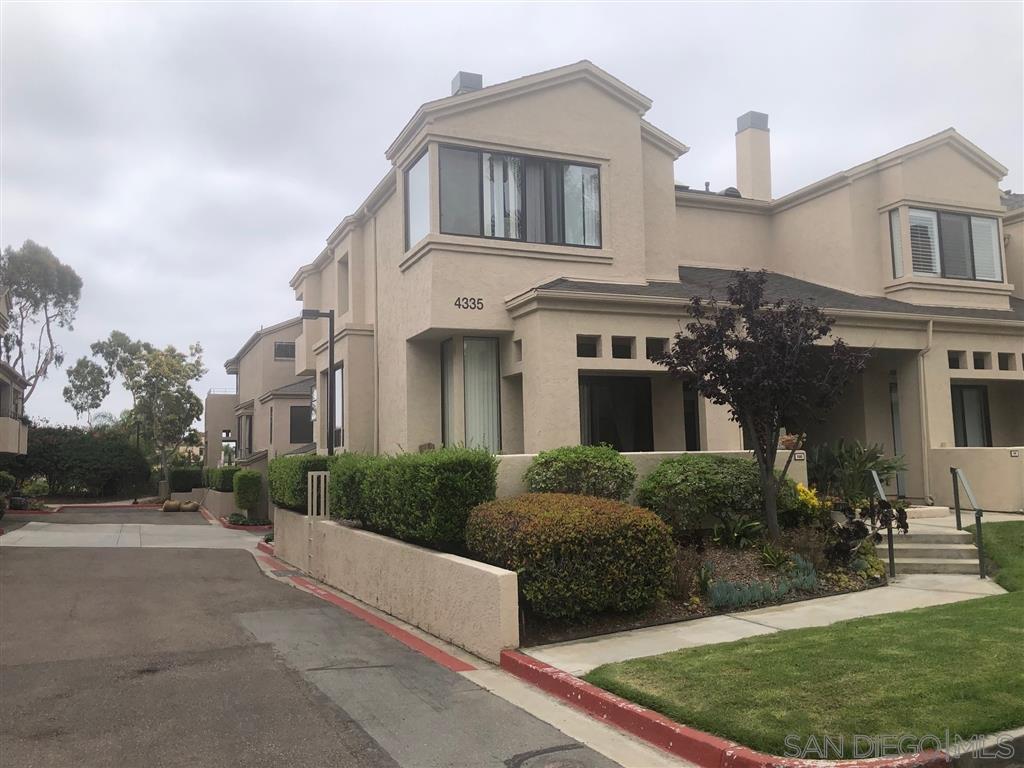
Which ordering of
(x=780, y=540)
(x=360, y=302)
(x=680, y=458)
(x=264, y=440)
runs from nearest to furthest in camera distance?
1. (x=780, y=540)
2. (x=680, y=458)
3. (x=360, y=302)
4. (x=264, y=440)

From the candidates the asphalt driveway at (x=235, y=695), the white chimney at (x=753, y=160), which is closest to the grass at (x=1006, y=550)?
the asphalt driveway at (x=235, y=695)

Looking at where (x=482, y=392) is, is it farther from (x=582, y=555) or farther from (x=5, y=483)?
(x=5, y=483)

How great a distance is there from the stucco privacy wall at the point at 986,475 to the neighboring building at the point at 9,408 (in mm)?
27816

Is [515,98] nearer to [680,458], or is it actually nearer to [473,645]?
[680,458]

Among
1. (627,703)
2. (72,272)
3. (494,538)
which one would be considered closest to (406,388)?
(494,538)

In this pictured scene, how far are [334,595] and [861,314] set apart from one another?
1152cm

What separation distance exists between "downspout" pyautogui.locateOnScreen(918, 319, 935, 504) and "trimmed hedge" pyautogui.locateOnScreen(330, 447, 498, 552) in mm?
10695

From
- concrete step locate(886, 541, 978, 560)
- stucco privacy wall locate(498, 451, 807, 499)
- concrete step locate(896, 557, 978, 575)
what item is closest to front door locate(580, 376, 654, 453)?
stucco privacy wall locate(498, 451, 807, 499)

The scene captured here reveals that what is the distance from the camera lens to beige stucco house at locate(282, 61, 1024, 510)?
614 inches

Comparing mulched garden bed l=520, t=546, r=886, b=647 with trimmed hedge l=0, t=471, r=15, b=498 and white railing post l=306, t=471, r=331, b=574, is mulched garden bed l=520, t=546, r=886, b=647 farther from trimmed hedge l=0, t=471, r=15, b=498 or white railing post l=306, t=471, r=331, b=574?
trimmed hedge l=0, t=471, r=15, b=498

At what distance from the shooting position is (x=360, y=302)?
→ 21625 millimetres

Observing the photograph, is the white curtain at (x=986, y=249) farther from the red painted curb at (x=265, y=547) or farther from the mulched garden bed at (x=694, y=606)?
the red painted curb at (x=265, y=547)

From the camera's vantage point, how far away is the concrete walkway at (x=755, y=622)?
25.7 ft

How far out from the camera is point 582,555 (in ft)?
28.2
